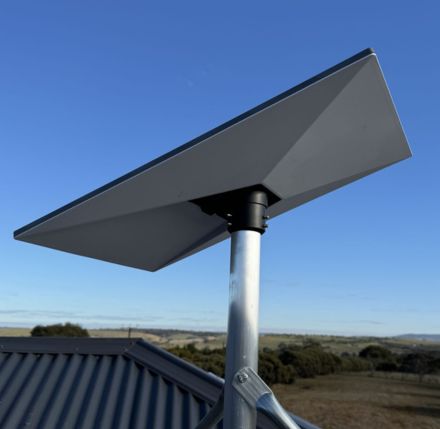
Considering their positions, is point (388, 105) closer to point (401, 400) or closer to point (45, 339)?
point (45, 339)

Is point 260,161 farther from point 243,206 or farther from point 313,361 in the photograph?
point 313,361

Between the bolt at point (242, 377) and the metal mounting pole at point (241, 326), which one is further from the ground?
the metal mounting pole at point (241, 326)

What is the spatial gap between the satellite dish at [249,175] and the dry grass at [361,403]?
29893 millimetres

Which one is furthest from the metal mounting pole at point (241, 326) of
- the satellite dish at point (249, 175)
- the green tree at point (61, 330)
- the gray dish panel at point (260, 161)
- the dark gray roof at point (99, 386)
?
the green tree at point (61, 330)

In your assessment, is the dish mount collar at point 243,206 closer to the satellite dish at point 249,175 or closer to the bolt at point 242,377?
the satellite dish at point 249,175

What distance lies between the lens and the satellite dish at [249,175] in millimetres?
2146

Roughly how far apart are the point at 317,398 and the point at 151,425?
34480 mm

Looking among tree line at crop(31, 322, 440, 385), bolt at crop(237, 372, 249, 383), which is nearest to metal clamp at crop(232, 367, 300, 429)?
bolt at crop(237, 372, 249, 383)

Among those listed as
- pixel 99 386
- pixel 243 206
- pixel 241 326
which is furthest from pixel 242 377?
pixel 99 386

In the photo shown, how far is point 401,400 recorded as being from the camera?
126ft

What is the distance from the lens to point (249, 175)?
246 cm

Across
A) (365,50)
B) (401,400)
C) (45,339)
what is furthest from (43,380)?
(401,400)

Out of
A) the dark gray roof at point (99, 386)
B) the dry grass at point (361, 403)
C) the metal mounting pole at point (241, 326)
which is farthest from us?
the dry grass at point (361, 403)

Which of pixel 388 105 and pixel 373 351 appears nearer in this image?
pixel 388 105
